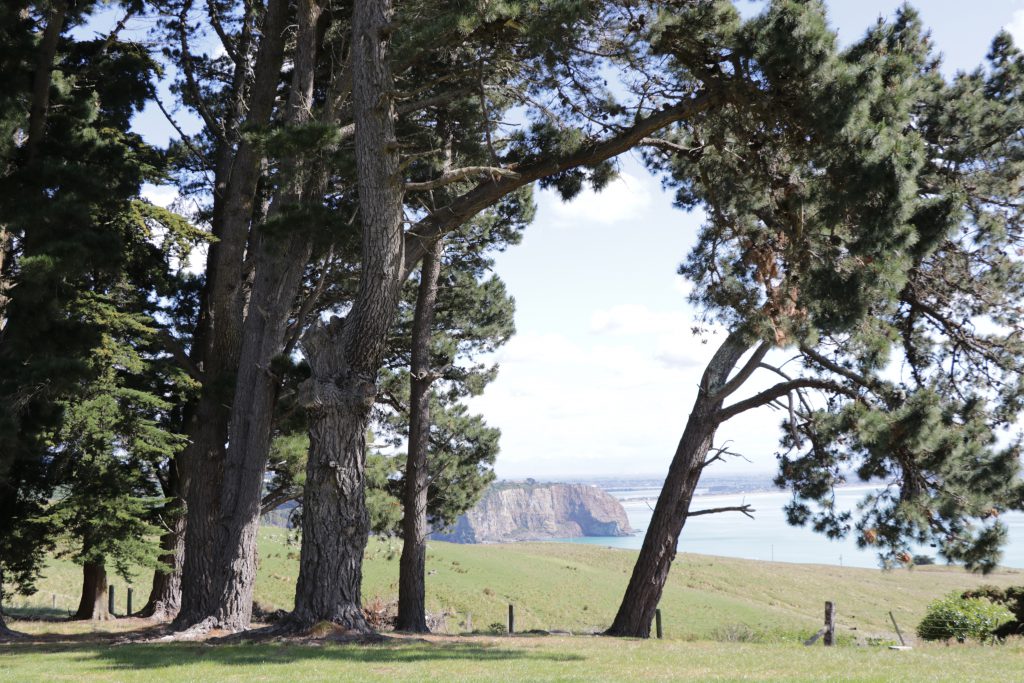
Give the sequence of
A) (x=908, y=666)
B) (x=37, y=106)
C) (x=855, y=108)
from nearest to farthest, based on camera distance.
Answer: (x=855, y=108) < (x=908, y=666) < (x=37, y=106)

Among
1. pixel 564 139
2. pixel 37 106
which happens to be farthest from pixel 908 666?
pixel 37 106

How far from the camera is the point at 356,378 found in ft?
31.0

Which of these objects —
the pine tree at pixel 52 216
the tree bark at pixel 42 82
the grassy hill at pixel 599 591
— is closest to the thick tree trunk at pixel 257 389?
A: the pine tree at pixel 52 216

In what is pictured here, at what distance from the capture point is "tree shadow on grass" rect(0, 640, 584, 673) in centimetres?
768

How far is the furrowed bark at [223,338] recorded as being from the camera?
12914mm

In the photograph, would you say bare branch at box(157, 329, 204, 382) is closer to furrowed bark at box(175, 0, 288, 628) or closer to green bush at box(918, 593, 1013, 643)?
furrowed bark at box(175, 0, 288, 628)

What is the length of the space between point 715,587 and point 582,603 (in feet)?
39.5

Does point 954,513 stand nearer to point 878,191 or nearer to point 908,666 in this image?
point 908,666

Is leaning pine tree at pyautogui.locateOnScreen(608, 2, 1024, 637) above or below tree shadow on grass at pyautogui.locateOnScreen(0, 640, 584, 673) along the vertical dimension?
above

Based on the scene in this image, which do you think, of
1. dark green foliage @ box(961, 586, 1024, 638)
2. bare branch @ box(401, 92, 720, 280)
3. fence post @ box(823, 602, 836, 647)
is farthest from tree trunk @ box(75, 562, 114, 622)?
dark green foliage @ box(961, 586, 1024, 638)

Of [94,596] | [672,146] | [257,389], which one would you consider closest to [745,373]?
[672,146]

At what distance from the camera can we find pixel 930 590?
4722cm

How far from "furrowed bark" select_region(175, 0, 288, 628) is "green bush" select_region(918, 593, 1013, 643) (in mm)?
13132

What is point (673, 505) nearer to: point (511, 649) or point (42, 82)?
point (511, 649)
